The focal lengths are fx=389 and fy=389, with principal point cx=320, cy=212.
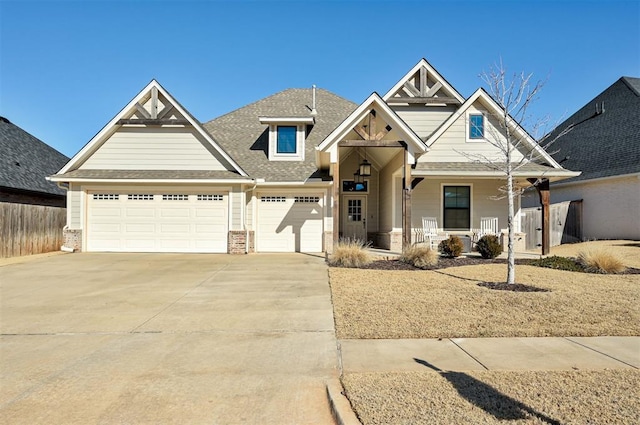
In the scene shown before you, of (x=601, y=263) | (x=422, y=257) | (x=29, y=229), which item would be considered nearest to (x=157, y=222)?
(x=29, y=229)

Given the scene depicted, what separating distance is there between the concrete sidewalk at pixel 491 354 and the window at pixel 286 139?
42.6 feet

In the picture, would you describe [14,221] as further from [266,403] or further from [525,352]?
[525,352]

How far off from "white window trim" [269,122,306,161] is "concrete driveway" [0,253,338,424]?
8282mm

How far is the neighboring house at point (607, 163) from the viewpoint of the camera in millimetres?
17469

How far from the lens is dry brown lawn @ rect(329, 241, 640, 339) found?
5.59m

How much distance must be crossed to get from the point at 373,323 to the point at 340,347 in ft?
3.60

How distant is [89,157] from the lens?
1582 centimetres

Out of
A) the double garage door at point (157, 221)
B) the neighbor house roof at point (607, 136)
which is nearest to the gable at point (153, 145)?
the double garage door at point (157, 221)

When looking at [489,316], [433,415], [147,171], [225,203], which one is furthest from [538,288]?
[147,171]

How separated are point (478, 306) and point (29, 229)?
16.2 metres

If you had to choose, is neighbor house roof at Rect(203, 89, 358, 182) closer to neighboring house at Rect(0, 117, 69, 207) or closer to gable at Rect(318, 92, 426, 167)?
gable at Rect(318, 92, 426, 167)

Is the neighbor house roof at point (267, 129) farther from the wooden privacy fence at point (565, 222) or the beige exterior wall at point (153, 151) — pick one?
the wooden privacy fence at point (565, 222)

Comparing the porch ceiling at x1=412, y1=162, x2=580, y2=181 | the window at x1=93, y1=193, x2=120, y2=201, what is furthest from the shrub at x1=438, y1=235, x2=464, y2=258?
the window at x1=93, y1=193, x2=120, y2=201

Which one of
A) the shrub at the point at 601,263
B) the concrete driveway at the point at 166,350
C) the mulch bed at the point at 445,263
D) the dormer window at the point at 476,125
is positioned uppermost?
the dormer window at the point at 476,125
